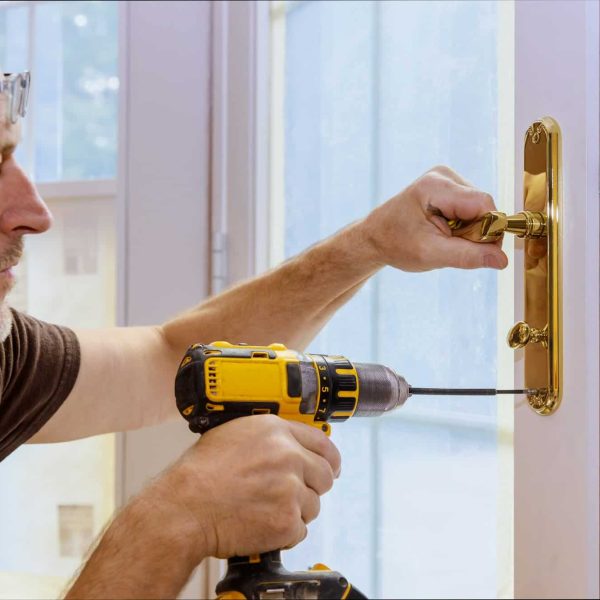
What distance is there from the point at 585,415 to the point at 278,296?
1.54 feet

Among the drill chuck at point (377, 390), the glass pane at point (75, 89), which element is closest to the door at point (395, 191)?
the drill chuck at point (377, 390)

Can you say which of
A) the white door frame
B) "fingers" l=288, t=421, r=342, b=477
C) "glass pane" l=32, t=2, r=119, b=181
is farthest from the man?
"glass pane" l=32, t=2, r=119, b=181

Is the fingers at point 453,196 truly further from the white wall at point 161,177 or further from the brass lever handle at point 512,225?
the white wall at point 161,177

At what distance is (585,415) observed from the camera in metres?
0.64

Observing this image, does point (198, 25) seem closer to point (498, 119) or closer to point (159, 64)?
point (159, 64)

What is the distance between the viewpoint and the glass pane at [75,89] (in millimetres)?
1355

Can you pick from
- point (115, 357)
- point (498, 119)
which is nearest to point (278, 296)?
point (115, 357)

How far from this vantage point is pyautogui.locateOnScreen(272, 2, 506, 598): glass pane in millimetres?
994

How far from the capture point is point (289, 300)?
100cm

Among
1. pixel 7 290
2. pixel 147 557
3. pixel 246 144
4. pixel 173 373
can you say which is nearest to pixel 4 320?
pixel 7 290

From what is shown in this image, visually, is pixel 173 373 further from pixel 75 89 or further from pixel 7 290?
pixel 75 89

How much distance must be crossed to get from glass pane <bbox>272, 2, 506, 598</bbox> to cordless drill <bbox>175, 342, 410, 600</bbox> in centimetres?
34

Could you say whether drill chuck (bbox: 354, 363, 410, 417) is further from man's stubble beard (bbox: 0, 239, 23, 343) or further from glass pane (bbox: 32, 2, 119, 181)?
glass pane (bbox: 32, 2, 119, 181)

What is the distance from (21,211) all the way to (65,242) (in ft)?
1.25
